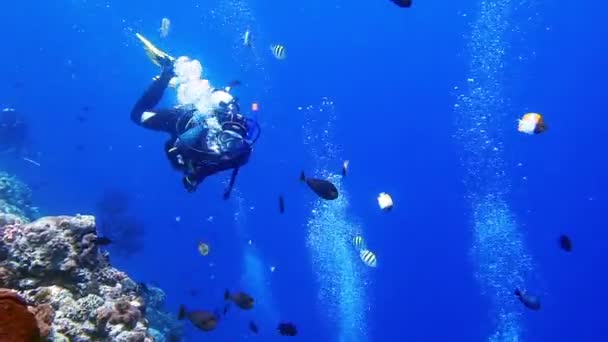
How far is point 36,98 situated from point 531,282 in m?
74.2

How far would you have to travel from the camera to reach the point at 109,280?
5930mm

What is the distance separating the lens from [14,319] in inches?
117

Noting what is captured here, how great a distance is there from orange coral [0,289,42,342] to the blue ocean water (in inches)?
1463

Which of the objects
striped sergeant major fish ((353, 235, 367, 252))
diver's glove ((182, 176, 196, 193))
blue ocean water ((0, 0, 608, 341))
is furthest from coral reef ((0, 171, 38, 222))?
blue ocean water ((0, 0, 608, 341))

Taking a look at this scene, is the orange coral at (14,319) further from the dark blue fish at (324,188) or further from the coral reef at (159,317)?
the coral reef at (159,317)

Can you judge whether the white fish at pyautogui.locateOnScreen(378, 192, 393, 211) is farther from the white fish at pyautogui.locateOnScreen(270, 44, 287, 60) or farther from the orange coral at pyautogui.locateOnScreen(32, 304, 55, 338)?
the orange coral at pyautogui.locateOnScreen(32, 304, 55, 338)

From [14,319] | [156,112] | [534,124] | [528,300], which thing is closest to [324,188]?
[534,124]

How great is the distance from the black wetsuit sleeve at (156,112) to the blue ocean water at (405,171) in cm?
3107

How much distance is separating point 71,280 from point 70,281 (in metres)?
0.01

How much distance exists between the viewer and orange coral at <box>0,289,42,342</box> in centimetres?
292

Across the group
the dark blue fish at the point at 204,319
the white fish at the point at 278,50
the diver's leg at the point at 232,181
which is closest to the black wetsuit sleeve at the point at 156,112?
the diver's leg at the point at 232,181

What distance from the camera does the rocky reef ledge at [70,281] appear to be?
5008 mm

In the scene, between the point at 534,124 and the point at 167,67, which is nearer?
the point at 534,124

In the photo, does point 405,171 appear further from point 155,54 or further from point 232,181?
point 232,181
